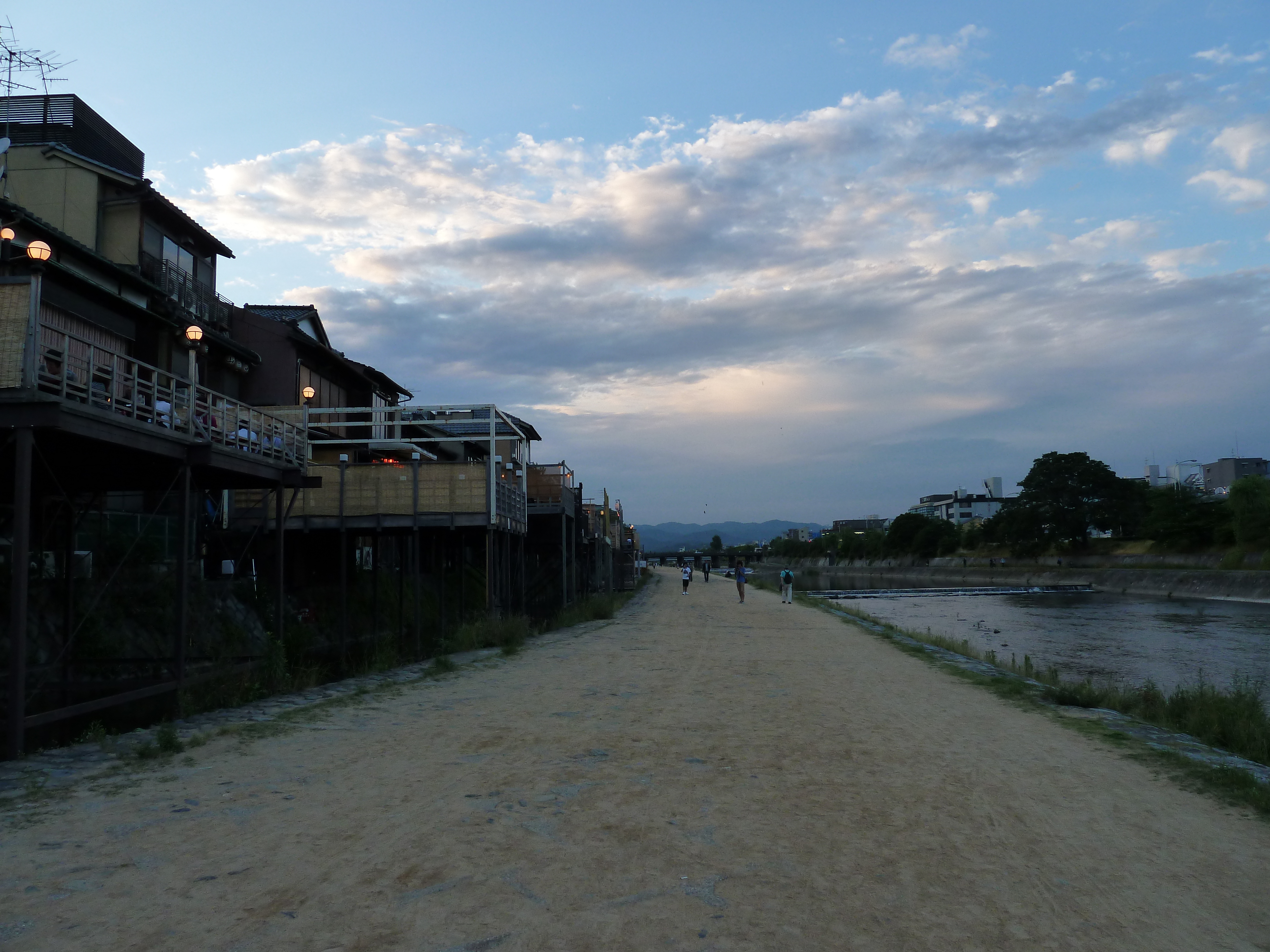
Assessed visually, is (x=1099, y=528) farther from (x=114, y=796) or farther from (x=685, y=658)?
(x=114, y=796)

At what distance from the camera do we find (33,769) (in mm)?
7551

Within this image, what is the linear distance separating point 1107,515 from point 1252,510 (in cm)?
2577

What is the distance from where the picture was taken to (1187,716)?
37.1 ft

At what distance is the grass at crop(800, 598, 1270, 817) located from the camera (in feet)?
24.2

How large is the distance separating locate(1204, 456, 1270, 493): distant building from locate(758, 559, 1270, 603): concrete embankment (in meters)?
70.0

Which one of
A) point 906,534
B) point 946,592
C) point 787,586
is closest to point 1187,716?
point 787,586

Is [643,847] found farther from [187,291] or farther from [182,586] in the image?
[187,291]

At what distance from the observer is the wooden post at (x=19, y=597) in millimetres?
8016

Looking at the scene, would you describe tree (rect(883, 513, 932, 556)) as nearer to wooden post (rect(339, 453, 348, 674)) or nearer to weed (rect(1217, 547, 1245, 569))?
weed (rect(1217, 547, 1245, 569))

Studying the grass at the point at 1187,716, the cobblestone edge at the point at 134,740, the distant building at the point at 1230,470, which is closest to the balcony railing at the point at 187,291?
the cobblestone edge at the point at 134,740

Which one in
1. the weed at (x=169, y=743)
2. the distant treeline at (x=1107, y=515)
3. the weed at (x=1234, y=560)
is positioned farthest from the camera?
the distant treeline at (x=1107, y=515)

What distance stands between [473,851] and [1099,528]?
102856 millimetres

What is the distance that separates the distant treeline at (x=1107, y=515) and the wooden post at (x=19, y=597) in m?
72.7

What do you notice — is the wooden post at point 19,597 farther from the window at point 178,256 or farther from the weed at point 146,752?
the window at point 178,256
